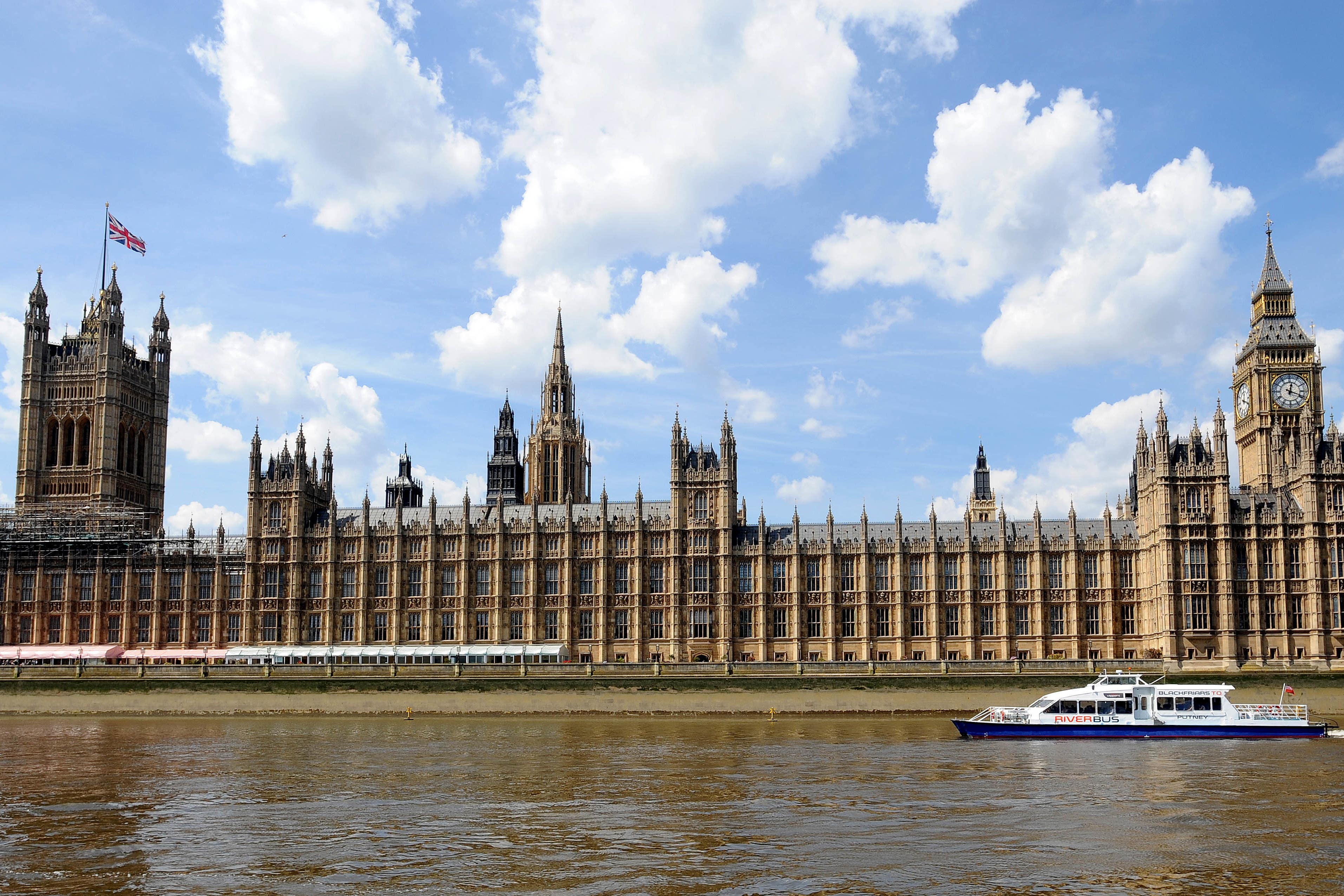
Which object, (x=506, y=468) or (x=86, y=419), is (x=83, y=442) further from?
(x=506, y=468)

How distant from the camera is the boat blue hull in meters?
66.1

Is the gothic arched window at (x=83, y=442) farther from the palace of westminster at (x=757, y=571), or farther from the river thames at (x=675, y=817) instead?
the river thames at (x=675, y=817)

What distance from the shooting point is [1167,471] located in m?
104

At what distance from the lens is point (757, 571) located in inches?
4409

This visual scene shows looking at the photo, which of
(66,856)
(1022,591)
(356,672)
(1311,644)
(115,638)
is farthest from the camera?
(115,638)

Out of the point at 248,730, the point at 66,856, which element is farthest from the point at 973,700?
the point at 66,856

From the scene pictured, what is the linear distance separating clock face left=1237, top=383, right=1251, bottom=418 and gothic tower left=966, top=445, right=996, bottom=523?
3858 centimetres

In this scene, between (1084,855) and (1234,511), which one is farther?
(1234,511)

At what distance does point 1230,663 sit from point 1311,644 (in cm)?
1128

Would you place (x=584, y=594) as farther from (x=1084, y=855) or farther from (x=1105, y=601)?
(x=1084, y=855)

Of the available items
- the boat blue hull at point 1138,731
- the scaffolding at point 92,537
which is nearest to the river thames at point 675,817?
the boat blue hull at point 1138,731

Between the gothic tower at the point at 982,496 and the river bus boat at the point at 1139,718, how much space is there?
305ft

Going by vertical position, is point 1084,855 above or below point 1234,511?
below

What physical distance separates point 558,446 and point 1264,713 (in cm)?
9668
